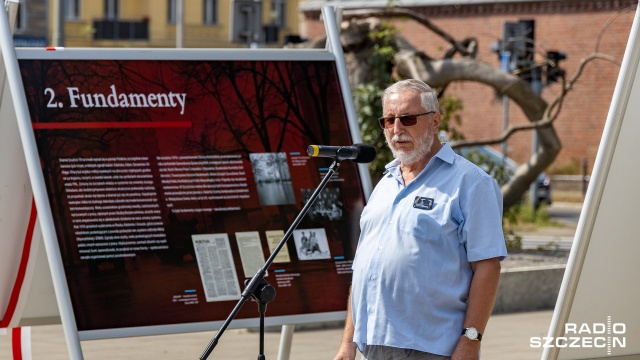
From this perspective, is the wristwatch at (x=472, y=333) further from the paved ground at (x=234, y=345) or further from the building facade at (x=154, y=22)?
the building facade at (x=154, y=22)

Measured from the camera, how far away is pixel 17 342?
6.10 m

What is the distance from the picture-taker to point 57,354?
368 inches

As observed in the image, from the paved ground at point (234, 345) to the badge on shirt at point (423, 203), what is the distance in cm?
478

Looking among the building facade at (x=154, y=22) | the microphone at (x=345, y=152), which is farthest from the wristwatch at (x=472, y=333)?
the building facade at (x=154, y=22)

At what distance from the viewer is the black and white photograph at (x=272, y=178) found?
605 centimetres

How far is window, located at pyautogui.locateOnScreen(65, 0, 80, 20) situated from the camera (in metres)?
52.6

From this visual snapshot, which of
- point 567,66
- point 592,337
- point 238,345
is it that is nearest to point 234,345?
point 238,345

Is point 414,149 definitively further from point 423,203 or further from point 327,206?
point 327,206

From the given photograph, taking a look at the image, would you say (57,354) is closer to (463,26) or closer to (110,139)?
(110,139)

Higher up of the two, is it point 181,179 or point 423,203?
point 423,203

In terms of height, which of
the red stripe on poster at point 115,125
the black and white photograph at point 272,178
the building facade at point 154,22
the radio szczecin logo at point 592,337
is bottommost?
the building facade at point 154,22

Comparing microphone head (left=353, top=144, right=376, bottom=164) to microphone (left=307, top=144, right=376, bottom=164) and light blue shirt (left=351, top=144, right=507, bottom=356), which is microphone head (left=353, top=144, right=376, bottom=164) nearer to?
microphone (left=307, top=144, right=376, bottom=164)

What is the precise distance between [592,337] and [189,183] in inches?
79.2

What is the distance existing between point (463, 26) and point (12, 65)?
33706 mm
